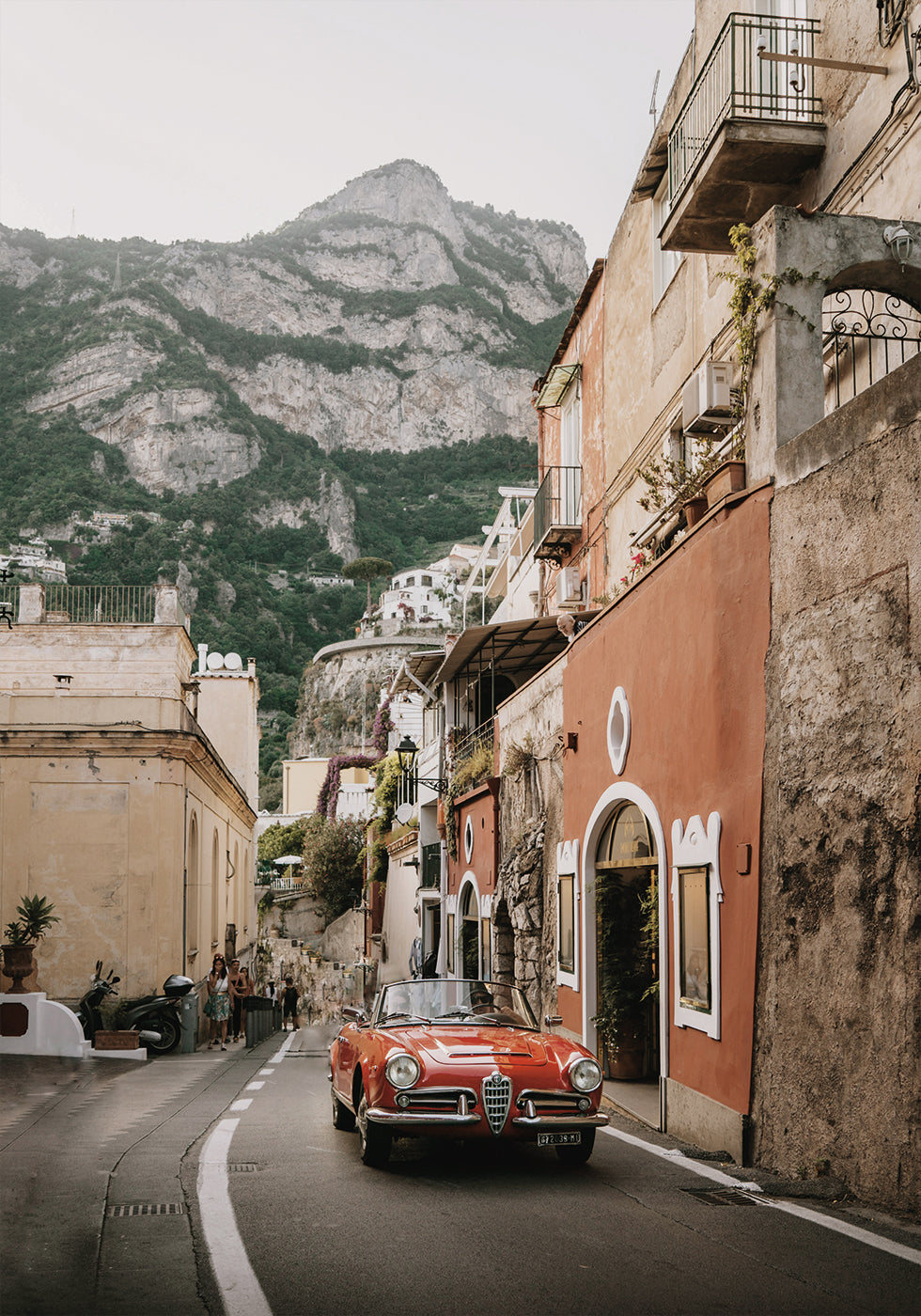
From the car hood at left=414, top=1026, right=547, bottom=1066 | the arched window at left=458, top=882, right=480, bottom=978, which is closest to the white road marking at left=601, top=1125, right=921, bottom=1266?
the car hood at left=414, top=1026, right=547, bottom=1066

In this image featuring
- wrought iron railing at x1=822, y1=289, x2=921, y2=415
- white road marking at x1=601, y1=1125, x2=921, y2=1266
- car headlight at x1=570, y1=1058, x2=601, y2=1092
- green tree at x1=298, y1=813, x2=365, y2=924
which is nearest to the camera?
white road marking at x1=601, y1=1125, x2=921, y2=1266

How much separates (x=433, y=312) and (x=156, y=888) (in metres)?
165

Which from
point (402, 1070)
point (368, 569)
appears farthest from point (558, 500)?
point (368, 569)

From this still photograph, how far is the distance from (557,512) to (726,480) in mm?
12645

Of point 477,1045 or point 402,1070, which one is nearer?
point 402,1070

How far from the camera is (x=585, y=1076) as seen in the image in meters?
8.00

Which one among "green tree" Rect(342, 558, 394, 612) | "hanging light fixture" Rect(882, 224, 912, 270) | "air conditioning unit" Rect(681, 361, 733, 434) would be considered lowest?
"air conditioning unit" Rect(681, 361, 733, 434)

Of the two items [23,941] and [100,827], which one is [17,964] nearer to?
[23,941]

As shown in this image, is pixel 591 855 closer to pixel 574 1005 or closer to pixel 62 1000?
pixel 574 1005

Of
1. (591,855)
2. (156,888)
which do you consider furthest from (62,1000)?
(591,855)

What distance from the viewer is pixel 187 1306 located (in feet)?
15.6

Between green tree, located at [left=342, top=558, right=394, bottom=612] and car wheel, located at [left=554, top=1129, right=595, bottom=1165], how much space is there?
129 metres

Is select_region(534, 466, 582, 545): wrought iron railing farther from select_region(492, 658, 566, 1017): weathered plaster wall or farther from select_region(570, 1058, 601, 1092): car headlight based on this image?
select_region(570, 1058, 601, 1092): car headlight

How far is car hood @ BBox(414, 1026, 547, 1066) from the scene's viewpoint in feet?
26.2
